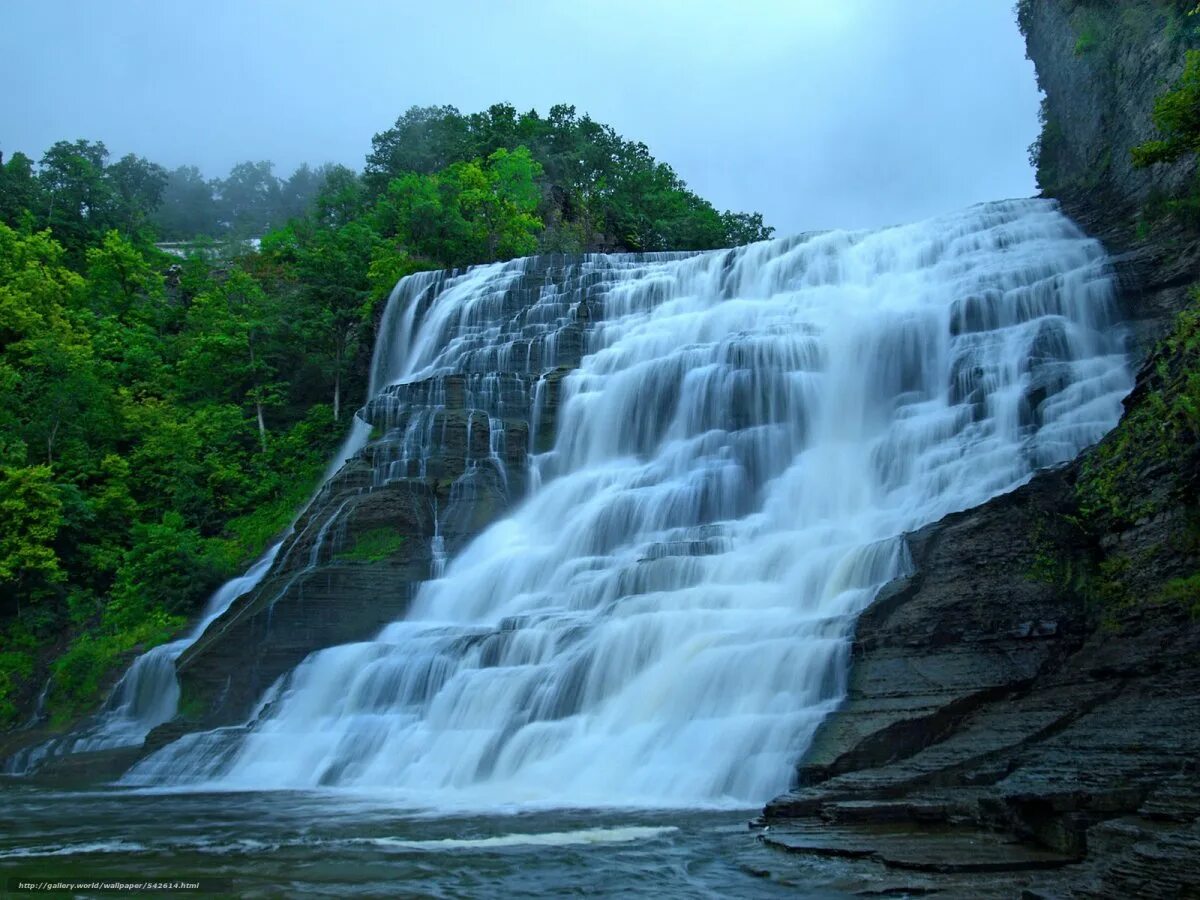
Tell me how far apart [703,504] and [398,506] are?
723cm

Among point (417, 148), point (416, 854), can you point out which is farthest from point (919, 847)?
point (417, 148)

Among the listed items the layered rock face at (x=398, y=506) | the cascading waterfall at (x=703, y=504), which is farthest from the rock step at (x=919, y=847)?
the layered rock face at (x=398, y=506)

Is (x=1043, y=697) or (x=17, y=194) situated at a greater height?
(x=17, y=194)

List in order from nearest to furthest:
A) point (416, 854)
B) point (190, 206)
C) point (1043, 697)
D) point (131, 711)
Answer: point (416, 854), point (1043, 697), point (131, 711), point (190, 206)

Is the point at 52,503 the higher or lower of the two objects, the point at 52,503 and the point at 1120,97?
the lower

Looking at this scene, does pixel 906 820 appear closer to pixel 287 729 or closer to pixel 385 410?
pixel 287 729

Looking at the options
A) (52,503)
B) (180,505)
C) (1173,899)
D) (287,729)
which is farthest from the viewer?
(180,505)

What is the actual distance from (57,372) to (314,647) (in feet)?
61.2

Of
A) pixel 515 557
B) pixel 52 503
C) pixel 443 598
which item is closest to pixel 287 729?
pixel 443 598

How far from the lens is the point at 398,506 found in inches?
926

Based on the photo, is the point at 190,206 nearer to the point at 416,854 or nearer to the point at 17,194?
the point at 17,194

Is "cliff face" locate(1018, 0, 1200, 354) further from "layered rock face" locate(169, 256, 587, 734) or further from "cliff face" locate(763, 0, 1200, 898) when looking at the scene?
"layered rock face" locate(169, 256, 587, 734)

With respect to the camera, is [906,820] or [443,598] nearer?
[906,820]

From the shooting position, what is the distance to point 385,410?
1065 inches
